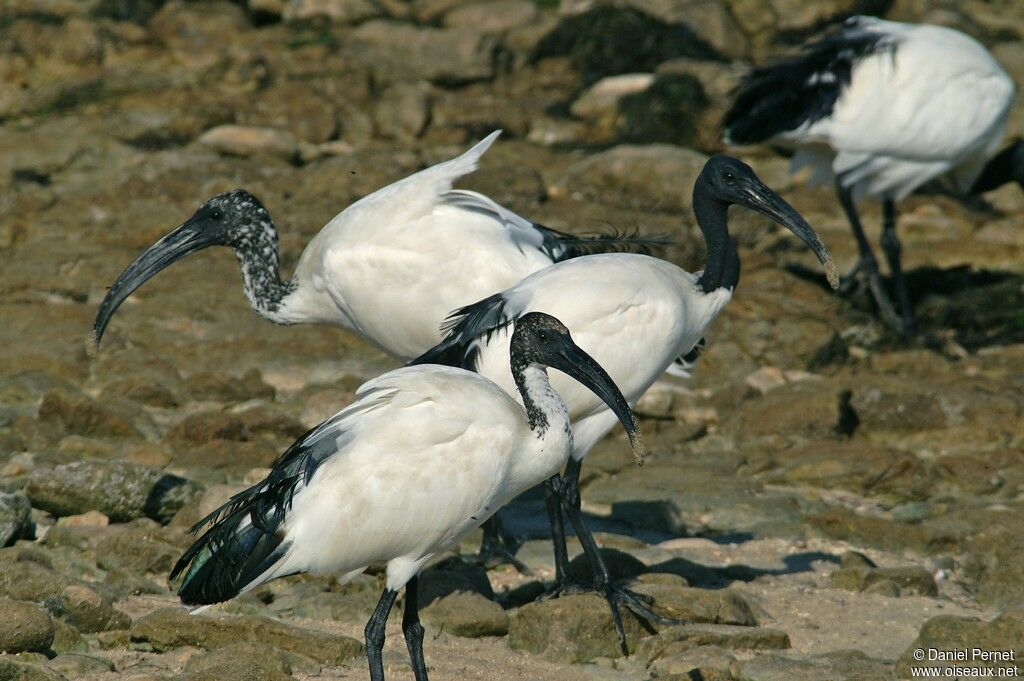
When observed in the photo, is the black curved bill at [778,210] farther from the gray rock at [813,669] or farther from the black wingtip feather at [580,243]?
the gray rock at [813,669]

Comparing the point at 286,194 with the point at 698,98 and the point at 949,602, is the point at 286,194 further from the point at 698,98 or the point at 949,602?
the point at 949,602

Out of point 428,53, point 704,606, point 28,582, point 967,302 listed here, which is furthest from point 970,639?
point 428,53

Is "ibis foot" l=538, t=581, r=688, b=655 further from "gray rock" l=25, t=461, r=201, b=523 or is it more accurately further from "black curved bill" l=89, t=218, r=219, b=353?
"black curved bill" l=89, t=218, r=219, b=353

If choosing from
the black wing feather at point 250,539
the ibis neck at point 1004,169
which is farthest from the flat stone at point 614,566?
the ibis neck at point 1004,169

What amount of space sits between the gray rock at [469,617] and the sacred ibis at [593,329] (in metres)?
0.51

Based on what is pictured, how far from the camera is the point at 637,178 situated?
15.1 meters

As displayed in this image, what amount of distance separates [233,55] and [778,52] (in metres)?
6.39

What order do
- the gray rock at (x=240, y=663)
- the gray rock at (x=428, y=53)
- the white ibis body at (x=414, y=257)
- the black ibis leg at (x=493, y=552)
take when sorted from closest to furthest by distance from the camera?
the gray rock at (x=240, y=663)
the black ibis leg at (x=493, y=552)
the white ibis body at (x=414, y=257)
the gray rock at (x=428, y=53)

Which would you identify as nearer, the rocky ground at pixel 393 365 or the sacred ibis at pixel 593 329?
the rocky ground at pixel 393 365

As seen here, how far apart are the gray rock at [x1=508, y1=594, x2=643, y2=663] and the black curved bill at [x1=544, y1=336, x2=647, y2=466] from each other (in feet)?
2.84

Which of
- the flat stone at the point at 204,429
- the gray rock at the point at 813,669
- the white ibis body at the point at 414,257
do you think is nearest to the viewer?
the gray rock at the point at 813,669

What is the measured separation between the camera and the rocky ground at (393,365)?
6.95 metres

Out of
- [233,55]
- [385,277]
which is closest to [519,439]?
[385,277]

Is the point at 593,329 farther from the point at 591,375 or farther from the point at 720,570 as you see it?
the point at 720,570
